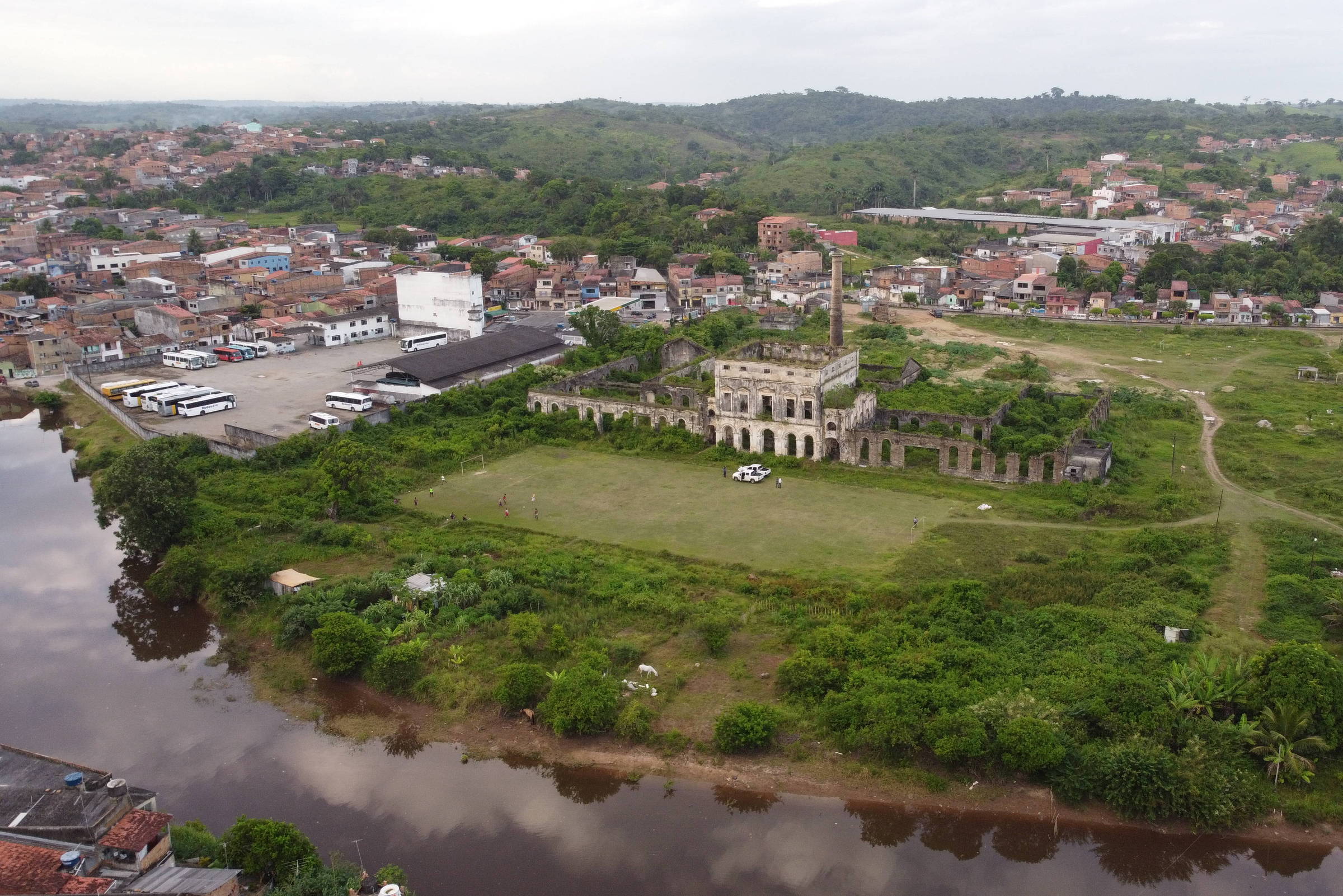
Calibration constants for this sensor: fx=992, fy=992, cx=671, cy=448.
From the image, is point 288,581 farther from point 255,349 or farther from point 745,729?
point 255,349

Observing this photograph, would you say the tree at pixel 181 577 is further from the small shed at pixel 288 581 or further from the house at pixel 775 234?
the house at pixel 775 234

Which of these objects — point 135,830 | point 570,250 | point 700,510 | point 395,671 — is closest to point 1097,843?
point 395,671

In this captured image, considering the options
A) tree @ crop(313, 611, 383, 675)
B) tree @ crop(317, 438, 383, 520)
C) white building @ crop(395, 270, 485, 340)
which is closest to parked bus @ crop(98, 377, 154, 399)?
white building @ crop(395, 270, 485, 340)

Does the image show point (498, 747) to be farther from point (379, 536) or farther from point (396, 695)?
point (379, 536)

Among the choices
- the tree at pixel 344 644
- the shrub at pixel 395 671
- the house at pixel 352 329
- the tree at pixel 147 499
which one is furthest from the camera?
the house at pixel 352 329

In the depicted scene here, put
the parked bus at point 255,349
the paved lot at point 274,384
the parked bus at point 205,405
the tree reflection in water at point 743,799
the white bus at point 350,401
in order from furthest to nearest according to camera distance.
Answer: the parked bus at point 255,349
the parked bus at point 205,405
the white bus at point 350,401
the paved lot at point 274,384
the tree reflection in water at point 743,799

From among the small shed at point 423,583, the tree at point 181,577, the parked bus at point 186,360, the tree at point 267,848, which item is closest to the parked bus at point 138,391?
the parked bus at point 186,360
